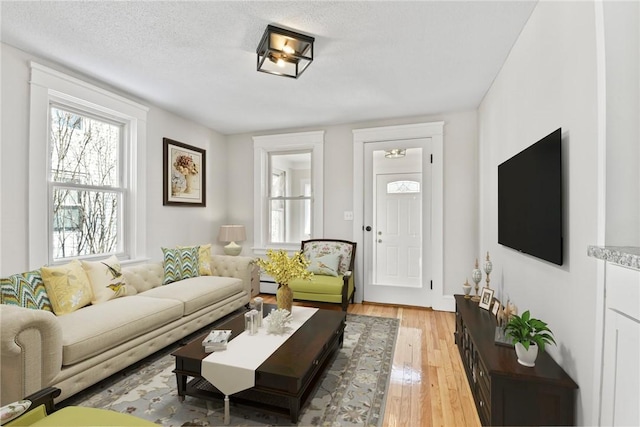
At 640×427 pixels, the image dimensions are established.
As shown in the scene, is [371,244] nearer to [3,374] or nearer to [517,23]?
[517,23]

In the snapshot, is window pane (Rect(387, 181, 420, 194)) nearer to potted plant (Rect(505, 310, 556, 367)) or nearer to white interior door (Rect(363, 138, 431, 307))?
white interior door (Rect(363, 138, 431, 307))

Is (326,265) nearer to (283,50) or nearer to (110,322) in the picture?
(110,322)

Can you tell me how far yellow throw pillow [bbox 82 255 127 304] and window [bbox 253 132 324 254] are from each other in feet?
7.31

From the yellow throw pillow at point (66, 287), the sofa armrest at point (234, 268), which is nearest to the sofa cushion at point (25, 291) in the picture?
the yellow throw pillow at point (66, 287)

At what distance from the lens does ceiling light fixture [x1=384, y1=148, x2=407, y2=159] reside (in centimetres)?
408

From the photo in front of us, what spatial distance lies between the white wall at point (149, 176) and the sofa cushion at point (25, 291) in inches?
13.8

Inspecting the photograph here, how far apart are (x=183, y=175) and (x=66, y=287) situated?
209 cm

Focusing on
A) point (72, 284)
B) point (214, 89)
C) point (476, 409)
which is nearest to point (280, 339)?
point (476, 409)

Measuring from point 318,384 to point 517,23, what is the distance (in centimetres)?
291

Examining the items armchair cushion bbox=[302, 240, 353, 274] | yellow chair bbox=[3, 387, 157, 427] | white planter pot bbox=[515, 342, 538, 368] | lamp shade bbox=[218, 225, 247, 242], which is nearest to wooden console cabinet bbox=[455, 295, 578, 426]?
white planter pot bbox=[515, 342, 538, 368]

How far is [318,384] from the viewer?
2.12 metres

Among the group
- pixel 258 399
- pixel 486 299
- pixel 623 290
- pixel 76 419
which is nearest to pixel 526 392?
pixel 623 290

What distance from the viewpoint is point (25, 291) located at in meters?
2.10

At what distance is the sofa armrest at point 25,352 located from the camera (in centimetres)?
157
